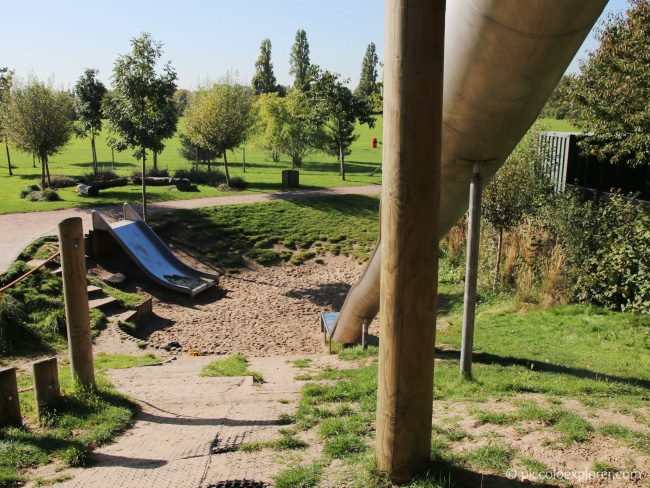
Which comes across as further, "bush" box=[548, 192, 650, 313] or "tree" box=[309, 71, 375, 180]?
"tree" box=[309, 71, 375, 180]

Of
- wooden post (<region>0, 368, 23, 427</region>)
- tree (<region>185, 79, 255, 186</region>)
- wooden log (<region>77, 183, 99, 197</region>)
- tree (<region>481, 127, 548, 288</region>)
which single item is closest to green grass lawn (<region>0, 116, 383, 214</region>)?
wooden log (<region>77, 183, 99, 197</region>)

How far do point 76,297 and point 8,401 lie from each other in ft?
4.24

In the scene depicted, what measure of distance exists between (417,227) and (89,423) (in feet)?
13.5

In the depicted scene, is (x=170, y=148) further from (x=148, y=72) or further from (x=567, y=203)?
(x=567, y=203)

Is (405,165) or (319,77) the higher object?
(319,77)

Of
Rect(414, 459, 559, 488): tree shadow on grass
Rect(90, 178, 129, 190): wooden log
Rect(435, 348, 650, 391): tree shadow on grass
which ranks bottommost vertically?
Rect(435, 348, 650, 391): tree shadow on grass

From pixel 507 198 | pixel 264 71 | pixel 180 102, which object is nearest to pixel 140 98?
pixel 507 198

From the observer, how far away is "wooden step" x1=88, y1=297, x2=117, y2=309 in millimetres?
13008

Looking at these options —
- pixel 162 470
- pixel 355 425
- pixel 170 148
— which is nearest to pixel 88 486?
pixel 162 470

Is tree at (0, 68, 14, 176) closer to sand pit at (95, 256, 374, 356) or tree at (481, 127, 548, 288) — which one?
sand pit at (95, 256, 374, 356)

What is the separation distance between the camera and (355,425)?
5160 millimetres

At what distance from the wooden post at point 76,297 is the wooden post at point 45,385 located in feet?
1.56

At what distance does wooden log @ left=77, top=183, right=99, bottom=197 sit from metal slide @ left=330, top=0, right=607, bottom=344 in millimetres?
21891

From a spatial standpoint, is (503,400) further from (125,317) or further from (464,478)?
(125,317)
